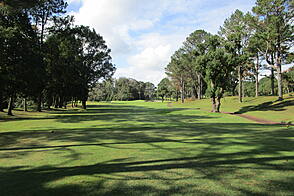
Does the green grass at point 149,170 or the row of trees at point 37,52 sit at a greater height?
the row of trees at point 37,52

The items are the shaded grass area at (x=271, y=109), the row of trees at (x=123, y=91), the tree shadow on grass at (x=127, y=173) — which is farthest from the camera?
the row of trees at (x=123, y=91)

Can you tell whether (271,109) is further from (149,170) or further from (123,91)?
(123,91)

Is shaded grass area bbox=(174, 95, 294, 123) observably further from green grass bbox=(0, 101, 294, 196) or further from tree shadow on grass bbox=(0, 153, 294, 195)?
tree shadow on grass bbox=(0, 153, 294, 195)

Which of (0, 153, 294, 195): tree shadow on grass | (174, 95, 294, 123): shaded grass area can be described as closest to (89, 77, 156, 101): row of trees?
(174, 95, 294, 123): shaded grass area

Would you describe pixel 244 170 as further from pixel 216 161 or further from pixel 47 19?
pixel 47 19

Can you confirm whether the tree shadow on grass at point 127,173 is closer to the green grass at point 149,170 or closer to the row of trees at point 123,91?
the green grass at point 149,170

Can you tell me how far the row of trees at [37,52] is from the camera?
71.7ft

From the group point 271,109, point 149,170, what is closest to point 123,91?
point 271,109

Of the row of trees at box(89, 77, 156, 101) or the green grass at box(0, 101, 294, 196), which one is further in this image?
the row of trees at box(89, 77, 156, 101)

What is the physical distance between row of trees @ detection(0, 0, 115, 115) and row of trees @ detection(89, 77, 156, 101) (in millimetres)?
101293

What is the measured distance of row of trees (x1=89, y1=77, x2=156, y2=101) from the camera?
487 feet

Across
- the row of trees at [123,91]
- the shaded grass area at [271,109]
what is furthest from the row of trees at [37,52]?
the row of trees at [123,91]

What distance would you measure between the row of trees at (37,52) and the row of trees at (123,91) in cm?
10129

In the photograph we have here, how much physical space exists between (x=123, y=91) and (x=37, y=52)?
123m
